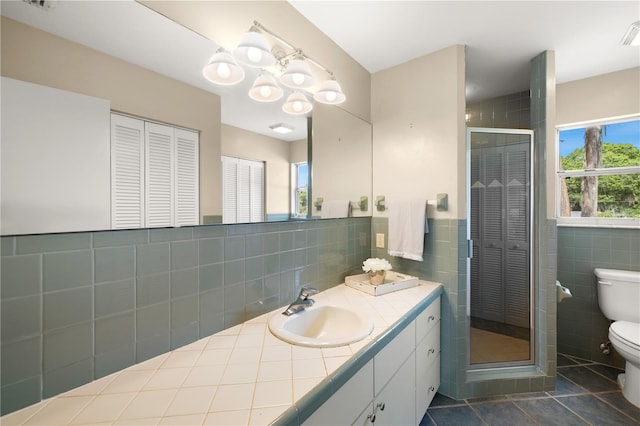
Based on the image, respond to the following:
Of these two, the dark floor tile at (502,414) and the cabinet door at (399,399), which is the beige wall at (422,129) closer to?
the cabinet door at (399,399)

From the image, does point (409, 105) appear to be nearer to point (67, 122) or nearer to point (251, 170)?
point (251, 170)

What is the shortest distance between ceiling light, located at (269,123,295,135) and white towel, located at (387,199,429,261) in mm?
920

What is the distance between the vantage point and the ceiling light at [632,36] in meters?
1.51

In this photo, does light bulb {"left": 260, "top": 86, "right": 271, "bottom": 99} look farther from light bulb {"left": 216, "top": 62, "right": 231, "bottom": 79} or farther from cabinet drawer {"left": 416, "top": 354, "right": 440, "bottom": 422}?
cabinet drawer {"left": 416, "top": 354, "right": 440, "bottom": 422}

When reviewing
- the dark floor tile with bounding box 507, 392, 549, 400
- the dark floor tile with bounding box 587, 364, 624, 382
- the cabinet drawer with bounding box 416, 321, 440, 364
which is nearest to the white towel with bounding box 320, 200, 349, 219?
the cabinet drawer with bounding box 416, 321, 440, 364

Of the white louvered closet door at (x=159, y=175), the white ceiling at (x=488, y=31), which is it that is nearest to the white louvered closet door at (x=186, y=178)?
the white louvered closet door at (x=159, y=175)

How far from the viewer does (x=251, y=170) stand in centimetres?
123

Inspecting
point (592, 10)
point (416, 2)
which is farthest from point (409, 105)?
point (592, 10)

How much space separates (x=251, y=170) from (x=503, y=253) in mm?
2124

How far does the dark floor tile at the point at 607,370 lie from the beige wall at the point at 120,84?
2973 mm

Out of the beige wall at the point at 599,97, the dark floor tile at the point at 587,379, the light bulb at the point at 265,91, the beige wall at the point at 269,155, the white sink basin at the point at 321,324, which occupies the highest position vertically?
the beige wall at the point at 599,97

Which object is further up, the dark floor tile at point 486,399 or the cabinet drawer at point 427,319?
the cabinet drawer at point 427,319

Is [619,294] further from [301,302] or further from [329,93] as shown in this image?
[329,93]

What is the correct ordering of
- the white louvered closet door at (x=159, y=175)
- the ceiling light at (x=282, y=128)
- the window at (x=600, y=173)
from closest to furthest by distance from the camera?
the white louvered closet door at (x=159, y=175)
the ceiling light at (x=282, y=128)
the window at (x=600, y=173)
